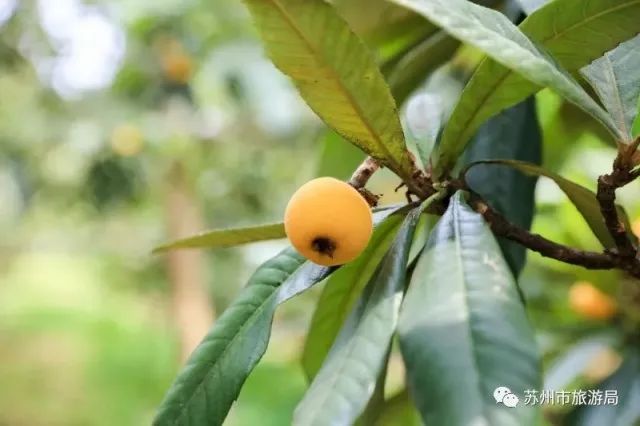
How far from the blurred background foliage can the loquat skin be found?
0.37 meters

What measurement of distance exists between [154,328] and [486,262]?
11.8 feet

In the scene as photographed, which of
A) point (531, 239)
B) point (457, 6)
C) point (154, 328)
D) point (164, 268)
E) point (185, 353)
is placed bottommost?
point (154, 328)

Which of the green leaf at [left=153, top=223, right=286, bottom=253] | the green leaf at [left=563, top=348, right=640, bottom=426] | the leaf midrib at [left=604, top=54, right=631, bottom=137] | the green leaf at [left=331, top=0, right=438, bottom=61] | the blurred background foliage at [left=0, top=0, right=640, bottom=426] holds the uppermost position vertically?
the leaf midrib at [left=604, top=54, right=631, bottom=137]

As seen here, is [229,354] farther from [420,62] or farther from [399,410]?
[420,62]

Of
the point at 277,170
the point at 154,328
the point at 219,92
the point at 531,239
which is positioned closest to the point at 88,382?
the point at 154,328

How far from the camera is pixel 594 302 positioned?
99 cm

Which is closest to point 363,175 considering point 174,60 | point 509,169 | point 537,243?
point 537,243

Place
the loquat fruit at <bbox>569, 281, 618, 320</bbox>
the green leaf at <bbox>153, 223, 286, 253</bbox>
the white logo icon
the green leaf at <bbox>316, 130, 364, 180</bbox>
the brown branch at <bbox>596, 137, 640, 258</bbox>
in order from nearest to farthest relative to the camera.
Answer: the white logo icon, the brown branch at <bbox>596, 137, 640, 258</bbox>, the green leaf at <bbox>153, 223, 286, 253</bbox>, the green leaf at <bbox>316, 130, 364, 180</bbox>, the loquat fruit at <bbox>569, 281, 618, 320</bbox>

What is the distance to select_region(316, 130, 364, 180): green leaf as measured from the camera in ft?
2.61

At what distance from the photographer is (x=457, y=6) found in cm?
38

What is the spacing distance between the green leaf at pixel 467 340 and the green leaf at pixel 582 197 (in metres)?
0.10

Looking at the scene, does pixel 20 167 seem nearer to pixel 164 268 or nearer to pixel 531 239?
pixel 164 268

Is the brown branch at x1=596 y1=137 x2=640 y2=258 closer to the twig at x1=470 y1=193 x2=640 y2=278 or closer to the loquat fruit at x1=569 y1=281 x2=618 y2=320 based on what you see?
the twig at x1=470 y1=193 x2=640 y2=278

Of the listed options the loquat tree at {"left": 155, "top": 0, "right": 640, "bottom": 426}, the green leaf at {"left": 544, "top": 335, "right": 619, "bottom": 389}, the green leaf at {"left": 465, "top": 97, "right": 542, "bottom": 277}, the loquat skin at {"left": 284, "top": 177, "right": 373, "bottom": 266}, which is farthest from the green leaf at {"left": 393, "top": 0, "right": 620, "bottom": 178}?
the green leaf at {"left": 544, "top": 335, "right": 619, "bottom": 389}
